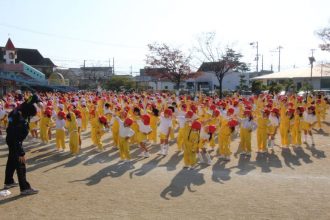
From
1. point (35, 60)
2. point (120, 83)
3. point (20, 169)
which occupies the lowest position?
point (20, 169)

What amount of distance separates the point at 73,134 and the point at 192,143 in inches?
154

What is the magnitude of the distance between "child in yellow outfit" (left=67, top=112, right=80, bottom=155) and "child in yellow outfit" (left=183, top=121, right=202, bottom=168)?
11.9ft

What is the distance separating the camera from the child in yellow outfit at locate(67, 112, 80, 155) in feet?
38.2

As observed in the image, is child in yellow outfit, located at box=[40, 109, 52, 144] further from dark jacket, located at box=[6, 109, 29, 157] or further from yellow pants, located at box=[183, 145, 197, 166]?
dark jacket, located at box=[6, 109, 29, 157]

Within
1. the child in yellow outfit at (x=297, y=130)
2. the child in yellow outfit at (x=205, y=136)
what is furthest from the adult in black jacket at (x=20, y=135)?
the child in yellow outfit at (x=297, y=130)

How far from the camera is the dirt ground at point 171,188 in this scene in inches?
250

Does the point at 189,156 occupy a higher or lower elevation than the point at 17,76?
lower

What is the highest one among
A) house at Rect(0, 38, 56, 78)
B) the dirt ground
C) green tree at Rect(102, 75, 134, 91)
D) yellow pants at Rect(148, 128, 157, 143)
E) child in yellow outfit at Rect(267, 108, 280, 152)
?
house at Rect(0, 38, 56, 78)

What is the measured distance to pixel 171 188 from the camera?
7.80m

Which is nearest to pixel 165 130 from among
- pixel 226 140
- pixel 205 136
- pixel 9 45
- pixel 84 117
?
pixel 205 136

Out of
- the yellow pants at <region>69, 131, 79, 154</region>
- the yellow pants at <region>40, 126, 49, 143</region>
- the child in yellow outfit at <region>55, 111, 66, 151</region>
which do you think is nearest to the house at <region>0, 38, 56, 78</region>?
the yellow pants at <region>40, 126, 49, 143</region>

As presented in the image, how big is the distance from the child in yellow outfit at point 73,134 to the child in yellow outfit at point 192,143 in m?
3.62

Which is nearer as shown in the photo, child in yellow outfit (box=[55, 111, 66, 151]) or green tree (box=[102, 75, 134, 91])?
child in yellow outfit (box=[55, 111, 66, 151])

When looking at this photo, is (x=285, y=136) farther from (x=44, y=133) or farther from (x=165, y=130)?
→ (x=44, y=133)
